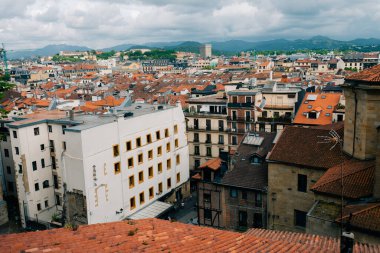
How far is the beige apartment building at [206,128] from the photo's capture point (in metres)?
65.0

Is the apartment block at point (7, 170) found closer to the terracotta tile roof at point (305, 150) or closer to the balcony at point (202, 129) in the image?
the balcony at point (202, 129)

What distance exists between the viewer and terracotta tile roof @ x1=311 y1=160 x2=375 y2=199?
2762 centimetres

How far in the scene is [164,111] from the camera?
53844mm

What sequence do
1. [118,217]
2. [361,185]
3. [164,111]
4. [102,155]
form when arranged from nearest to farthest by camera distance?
[361,185]
[102,155]
[118,217]
[164,111]

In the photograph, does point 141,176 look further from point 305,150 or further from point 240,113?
point 305,150

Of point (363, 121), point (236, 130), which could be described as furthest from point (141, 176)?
point (363, 121)

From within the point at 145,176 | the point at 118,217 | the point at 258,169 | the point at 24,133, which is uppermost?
the point at 24,133

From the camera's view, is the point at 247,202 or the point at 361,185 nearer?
the point at 361,185

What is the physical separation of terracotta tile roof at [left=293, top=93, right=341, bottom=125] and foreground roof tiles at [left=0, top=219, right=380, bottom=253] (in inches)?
1727

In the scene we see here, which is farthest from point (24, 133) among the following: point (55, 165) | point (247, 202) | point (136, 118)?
point (247, 202)

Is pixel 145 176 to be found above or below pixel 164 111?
below

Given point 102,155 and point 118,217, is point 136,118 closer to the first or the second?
point 102,155

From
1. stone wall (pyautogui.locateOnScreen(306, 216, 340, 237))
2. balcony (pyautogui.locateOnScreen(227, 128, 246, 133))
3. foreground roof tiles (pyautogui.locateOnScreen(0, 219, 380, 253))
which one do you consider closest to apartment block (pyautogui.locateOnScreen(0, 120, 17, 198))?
balcony (pyautogui.locateOnScreen(227, 128, 246, 133))

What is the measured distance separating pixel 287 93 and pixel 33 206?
143 ft
